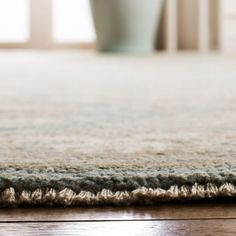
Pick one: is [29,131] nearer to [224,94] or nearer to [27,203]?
[27,203]

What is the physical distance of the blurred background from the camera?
311cm

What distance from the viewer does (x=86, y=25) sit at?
11.0 feet

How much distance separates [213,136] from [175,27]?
2.48m

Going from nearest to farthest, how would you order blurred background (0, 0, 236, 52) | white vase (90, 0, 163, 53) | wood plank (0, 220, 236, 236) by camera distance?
wood plank (0, 220, 236, 236) → white vase (90, 0, 163, 53) → blurred background (0, 0, 236, 52)

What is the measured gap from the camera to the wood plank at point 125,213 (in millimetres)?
472

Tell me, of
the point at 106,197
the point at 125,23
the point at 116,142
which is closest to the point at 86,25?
the point at 125,23

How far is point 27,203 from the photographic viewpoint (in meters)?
0.50

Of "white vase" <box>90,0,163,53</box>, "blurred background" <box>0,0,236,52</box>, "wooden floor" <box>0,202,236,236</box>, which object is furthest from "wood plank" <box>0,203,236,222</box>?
"blurred background" <box>0,0,236,52</box>

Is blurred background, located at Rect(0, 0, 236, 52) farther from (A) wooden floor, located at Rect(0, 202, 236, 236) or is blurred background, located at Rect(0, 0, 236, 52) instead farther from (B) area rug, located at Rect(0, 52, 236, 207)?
(A) wooden floor, located at Rect(0, 202, 236, 236)

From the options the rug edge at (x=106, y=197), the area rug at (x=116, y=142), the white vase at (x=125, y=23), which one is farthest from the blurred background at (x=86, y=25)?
the rug edge at (x=106, y=197)

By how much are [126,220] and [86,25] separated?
117 inches

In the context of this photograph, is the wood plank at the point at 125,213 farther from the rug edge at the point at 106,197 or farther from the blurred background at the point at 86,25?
the blurred background at the point at 86,25

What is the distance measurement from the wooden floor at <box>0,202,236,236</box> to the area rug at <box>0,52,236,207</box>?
12mm

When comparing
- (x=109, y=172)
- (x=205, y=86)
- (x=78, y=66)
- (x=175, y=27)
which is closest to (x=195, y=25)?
(x=175, y=27)
